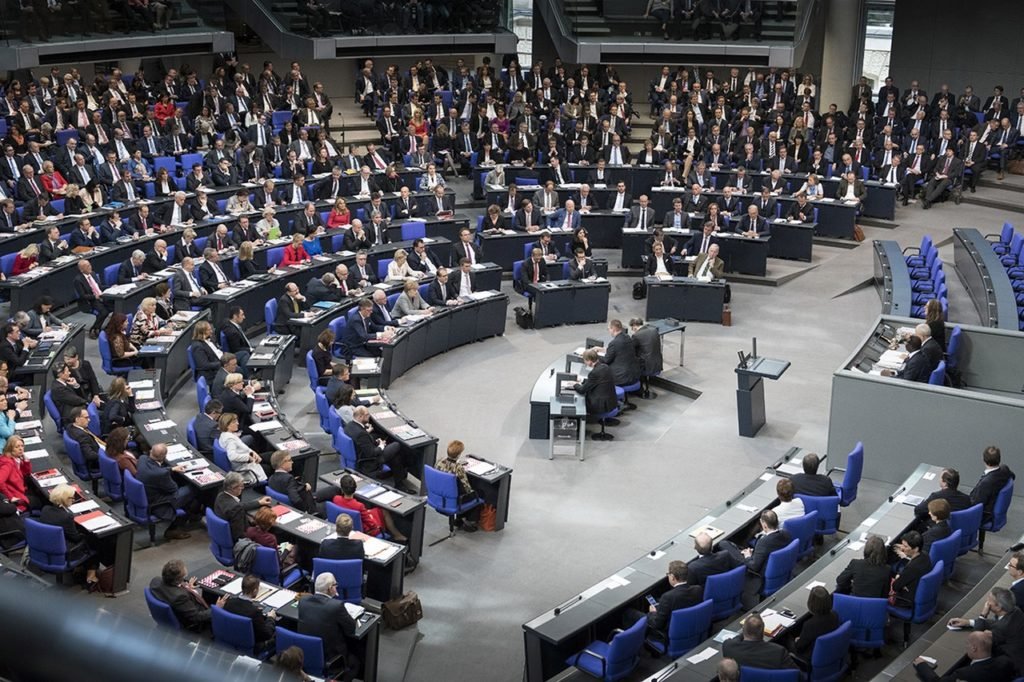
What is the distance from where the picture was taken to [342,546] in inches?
368

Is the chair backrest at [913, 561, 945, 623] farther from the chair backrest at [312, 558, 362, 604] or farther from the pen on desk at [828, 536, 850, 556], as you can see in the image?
the chair backrest at [312, 558, 362, 604]

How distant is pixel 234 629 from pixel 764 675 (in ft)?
12.4

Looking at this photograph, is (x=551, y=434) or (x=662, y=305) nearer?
(x=551, y=434)

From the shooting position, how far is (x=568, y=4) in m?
28.2

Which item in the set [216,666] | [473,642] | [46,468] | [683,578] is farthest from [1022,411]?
[216,666]

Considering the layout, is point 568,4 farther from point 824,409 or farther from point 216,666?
point 216,666

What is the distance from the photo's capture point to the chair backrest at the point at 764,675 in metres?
7.57

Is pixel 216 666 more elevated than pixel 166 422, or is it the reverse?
pixel 216 666

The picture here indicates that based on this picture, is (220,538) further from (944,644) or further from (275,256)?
(275,256)

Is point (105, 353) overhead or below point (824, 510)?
overhead

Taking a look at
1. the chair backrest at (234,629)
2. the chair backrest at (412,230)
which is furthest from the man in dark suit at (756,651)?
the chair backrest at (412,230)

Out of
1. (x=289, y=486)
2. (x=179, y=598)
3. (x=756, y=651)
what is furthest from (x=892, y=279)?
(x=179, y=598)

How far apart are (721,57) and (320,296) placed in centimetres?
1488

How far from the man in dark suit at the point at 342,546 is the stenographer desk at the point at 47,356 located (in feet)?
16.8
